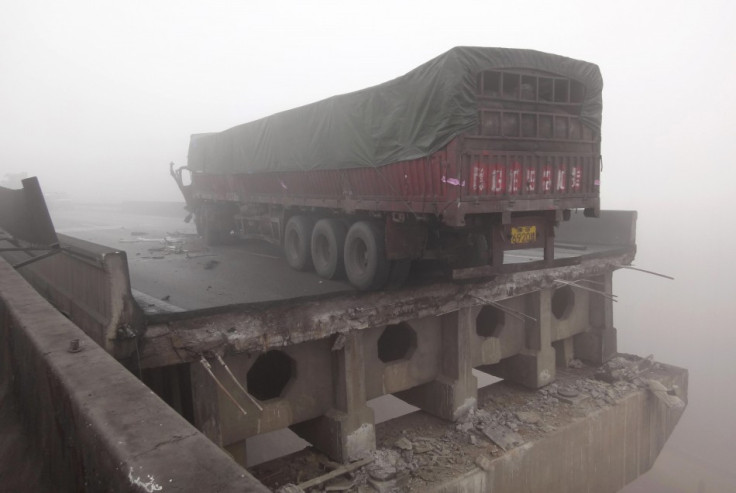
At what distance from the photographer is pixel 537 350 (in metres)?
11.4

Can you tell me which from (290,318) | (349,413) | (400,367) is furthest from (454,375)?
(290,318)

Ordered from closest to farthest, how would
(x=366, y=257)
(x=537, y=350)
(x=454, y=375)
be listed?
(x=366, y=257) < (x=454, y=375) < (x=537, y=350)

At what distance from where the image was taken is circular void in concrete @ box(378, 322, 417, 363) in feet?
31.7

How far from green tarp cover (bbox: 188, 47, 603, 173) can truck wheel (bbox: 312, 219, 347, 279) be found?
111 cm

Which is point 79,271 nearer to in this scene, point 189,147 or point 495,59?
point 495,59

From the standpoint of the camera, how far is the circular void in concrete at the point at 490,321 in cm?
1122

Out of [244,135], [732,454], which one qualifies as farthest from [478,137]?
[732,454]

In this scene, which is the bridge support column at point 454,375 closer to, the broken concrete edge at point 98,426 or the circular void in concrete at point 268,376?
the circular void in concrete at point 268,376

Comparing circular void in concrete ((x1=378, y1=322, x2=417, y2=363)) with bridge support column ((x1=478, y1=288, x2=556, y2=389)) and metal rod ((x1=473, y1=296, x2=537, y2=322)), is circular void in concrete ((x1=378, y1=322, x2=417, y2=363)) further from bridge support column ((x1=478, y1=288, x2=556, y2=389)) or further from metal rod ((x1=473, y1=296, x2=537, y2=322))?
bridge support column ((x1=478, y1=288, x2=556, y2=389))

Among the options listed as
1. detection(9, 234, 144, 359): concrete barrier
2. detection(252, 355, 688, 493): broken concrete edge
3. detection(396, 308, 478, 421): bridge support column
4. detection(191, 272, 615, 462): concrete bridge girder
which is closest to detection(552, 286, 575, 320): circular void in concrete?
detection(191, 272, 615, 462): concrete bridge girder

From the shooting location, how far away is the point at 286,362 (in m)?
9.88

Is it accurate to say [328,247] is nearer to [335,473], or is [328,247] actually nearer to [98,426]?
[335,473]

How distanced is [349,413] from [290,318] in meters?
2.01

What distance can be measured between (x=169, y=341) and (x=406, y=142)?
4.28m
